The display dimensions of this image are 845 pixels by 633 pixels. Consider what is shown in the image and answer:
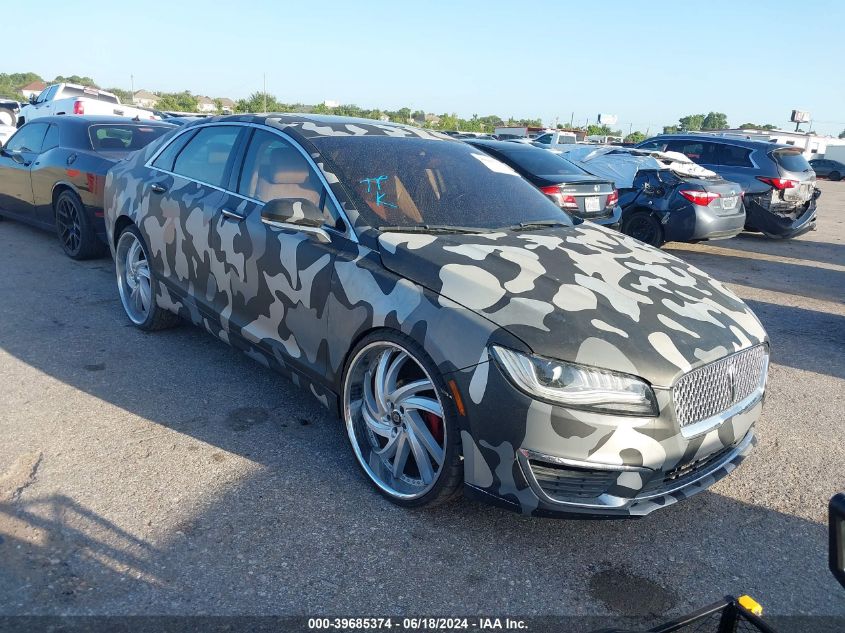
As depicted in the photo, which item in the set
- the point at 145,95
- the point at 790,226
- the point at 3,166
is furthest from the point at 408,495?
the point at 145,95

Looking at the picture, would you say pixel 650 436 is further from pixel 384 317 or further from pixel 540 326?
pixel 384 317

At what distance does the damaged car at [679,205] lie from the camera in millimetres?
9039

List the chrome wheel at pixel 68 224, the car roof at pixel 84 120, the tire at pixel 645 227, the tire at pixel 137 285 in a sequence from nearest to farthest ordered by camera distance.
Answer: the tire at pixel 137 285, the chrome wheel at pixel 68 224, the car roof at pixel 84 120, the tire at pixel 645 227

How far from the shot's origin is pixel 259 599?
2484 millimetres

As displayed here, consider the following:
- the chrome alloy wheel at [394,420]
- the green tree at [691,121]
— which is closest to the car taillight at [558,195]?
the chrome alloy wheel at [394,420]

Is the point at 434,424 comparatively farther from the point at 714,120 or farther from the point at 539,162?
the point at 714,120

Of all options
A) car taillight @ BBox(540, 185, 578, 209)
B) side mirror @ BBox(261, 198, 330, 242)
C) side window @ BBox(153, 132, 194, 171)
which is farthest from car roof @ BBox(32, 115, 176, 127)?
side mirror @ BBox(261, 198, 330, 242)

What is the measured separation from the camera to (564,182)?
755 cm

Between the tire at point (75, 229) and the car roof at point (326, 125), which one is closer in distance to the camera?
the car roof at point (326, 125)

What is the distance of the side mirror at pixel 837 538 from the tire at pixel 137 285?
4390 mm

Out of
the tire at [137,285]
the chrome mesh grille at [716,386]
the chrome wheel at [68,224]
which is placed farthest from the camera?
the chrome wheel at [68,224]

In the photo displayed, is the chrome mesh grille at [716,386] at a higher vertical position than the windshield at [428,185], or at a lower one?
lower

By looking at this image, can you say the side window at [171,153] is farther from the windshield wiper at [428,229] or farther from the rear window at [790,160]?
the rear window at [790,160]

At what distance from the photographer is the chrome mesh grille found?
2.67 m
